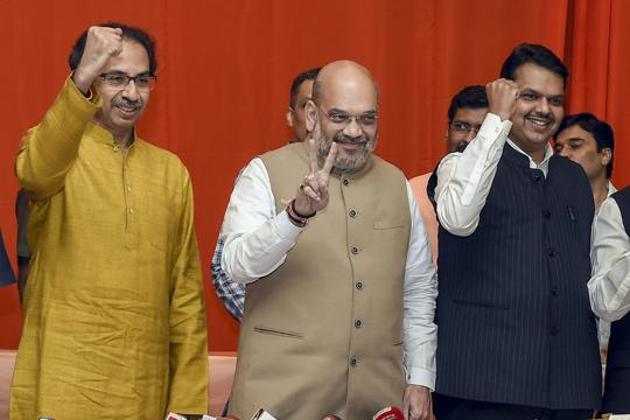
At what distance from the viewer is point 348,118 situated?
2.94 metres

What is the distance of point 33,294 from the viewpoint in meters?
3.11

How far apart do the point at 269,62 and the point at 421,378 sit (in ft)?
7.14

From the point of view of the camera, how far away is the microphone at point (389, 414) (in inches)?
110

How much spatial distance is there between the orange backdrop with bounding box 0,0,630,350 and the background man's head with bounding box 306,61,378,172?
6.43 ft

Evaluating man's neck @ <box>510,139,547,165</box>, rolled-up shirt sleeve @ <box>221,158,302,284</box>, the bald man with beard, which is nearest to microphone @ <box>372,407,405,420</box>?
the bald man with beard

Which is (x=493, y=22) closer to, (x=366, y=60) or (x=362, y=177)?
(x=366, y=60)

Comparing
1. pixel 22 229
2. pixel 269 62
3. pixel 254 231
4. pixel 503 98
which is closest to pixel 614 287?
pixel 503 98

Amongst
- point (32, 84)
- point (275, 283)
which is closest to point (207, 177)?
point (32, 84)

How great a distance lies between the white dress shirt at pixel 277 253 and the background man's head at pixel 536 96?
1.20ft

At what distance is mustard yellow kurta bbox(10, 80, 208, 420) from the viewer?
3033 mm

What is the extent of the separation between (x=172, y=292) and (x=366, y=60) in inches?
81.2

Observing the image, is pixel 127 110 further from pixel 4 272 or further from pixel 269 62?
pixel 269 62

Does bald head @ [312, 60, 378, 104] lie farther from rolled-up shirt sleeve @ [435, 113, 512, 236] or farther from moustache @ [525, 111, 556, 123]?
moustache @ [525, 111, 556, 123]

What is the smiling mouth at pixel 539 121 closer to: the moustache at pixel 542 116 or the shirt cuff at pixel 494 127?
the moustache at pixel 542 116
